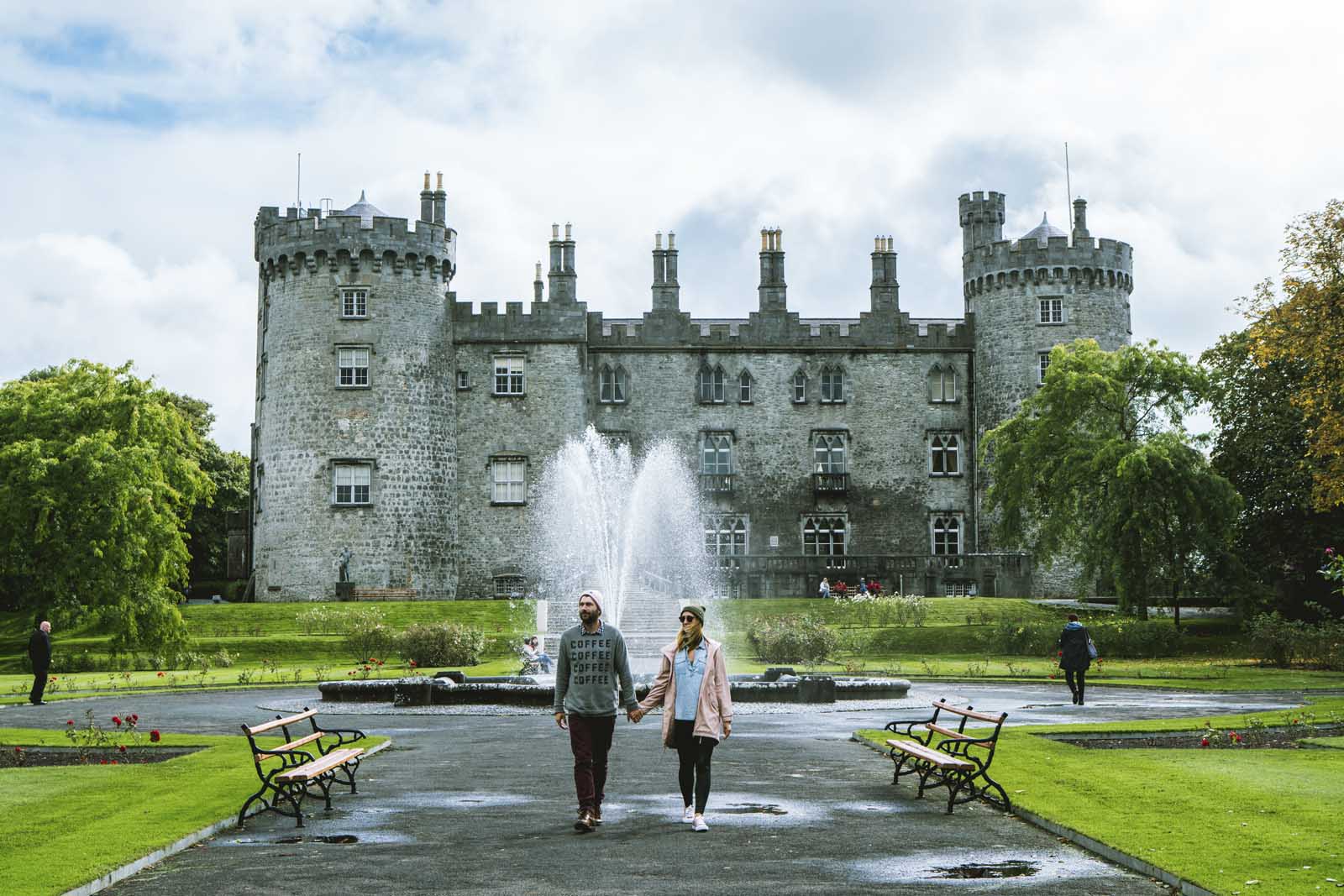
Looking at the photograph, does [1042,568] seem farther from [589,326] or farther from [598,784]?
[598,784]

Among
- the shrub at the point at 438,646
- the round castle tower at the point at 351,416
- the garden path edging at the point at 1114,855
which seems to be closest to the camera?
the garden path edging at the point at 1114,855

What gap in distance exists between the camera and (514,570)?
53.6 m

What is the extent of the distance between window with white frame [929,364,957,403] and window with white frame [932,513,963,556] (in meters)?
4.46

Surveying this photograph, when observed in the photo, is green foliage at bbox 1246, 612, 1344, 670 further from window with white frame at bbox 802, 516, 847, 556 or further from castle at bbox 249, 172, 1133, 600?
window with white frame at bbox 802, 516, 847, 556

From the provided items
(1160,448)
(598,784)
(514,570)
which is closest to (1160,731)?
(598,784)

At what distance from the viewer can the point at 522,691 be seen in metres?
24.9

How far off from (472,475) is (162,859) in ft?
142

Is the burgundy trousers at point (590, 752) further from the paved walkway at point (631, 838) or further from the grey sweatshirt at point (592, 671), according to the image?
the paved walkway at point (631, 838)

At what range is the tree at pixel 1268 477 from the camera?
43.1 metres

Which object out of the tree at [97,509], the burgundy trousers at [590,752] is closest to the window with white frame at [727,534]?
the tree at [97,509]

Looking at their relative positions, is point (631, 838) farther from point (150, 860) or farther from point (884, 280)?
point (884, 280)

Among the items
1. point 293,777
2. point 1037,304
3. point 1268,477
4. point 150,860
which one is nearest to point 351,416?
point 1037,304

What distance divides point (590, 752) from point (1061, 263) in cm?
4605

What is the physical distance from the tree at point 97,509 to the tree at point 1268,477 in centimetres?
2965
